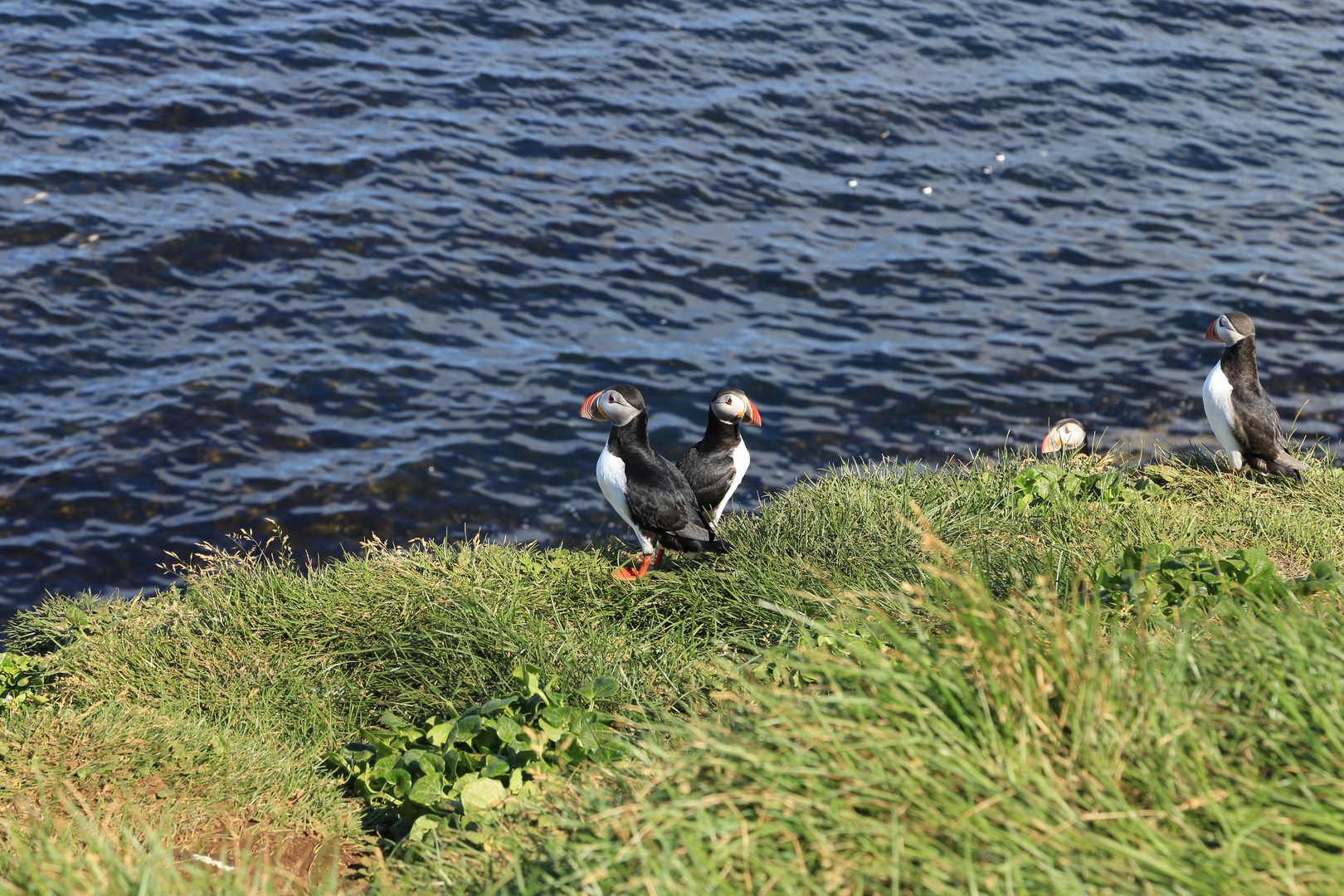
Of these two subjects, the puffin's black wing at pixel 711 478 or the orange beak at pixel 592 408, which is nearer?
the orange beak at pixel 592 408

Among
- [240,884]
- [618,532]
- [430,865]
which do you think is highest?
[240,884]

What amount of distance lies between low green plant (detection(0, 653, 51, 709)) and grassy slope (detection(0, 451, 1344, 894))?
138mm

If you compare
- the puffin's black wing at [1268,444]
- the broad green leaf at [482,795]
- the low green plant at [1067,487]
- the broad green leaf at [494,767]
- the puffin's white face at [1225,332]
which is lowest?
the broad green leaf at [482,795]

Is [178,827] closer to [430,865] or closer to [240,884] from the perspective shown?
[430,865]

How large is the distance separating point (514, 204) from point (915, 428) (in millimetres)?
6152

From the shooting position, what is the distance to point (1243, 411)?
6.67 meters

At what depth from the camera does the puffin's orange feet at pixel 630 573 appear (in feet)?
18.0

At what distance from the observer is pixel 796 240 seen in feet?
44.1

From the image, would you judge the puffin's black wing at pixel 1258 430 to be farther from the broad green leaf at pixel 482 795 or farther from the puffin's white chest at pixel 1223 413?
the broad green leaf at pixel 482 795

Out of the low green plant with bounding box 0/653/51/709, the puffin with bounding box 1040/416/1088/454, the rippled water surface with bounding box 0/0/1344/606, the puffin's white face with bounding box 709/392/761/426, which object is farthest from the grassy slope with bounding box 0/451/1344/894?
the rippled water surface with bounding box 0/0/1344/606

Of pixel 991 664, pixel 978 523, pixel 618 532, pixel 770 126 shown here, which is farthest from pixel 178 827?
pixel 770 126

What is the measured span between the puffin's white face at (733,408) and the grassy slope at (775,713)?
1.97 ft

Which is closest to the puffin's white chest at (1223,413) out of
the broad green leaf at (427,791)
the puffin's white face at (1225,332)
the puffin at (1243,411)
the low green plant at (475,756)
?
the puffin at (1243,411)

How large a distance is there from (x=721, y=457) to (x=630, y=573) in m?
1.31
